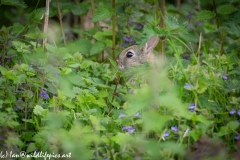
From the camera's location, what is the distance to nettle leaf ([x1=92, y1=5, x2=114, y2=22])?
5201 millimetres

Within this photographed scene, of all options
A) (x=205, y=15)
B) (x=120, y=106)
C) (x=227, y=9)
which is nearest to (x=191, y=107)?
(x=120, y=106)

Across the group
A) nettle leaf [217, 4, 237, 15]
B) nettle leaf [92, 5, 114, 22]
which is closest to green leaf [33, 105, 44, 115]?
nettle leaf [92, 5, 114, 22]

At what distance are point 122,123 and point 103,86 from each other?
0.85 meters

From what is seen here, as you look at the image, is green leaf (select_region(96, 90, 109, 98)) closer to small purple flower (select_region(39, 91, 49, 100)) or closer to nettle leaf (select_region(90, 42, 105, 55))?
small purple flower (select_region(39, 91, 49, 100))

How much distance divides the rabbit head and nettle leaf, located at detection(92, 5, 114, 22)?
2.88ft

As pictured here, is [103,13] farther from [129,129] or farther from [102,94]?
[129,129]

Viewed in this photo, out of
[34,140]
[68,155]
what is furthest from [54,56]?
[68,155]

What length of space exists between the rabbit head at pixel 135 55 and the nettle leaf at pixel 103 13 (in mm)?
878

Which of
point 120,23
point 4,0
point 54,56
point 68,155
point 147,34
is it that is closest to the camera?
point 68,155

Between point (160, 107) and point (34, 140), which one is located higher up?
point (160, 107)

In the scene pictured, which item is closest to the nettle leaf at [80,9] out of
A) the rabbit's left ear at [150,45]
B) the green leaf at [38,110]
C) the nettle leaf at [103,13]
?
the nettle leaf at [103,13]

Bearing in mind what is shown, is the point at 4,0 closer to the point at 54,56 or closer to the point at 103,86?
the point at 54,56

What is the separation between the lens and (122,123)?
387 cm

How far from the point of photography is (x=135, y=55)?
6.16 metres
